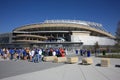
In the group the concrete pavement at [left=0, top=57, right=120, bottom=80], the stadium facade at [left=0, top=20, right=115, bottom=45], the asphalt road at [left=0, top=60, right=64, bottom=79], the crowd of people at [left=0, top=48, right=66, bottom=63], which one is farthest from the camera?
the stadium facade at [left=0, top=20, right=115, bottom=45]

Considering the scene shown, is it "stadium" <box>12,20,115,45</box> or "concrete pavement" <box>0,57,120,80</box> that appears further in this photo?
"stadium" <box>12,20,115,45</box>

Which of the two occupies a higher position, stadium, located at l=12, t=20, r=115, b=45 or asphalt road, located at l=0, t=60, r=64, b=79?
stadium, located at l=12, t=20, r=115, b=45

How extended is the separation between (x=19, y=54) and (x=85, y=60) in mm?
12608

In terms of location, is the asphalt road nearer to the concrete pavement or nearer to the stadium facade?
the concrete pavement

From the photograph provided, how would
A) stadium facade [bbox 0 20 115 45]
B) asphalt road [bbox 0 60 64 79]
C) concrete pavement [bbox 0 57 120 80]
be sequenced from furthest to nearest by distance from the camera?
stadium facade [bbox 0 20 115 45]
asphalt road [bbox 0 60 64 79]
concrete pavement [bbox 0 57 120 80]

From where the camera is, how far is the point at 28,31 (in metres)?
90.5

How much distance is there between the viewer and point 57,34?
3531 inches

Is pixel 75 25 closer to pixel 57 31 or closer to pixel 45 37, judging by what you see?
pixel 57 31

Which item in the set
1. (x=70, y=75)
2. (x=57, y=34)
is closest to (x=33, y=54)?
(x=70, y=75)

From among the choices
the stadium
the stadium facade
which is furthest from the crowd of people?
the stadium

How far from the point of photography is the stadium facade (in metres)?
80.2

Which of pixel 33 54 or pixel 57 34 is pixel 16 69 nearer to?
pixel 33 54

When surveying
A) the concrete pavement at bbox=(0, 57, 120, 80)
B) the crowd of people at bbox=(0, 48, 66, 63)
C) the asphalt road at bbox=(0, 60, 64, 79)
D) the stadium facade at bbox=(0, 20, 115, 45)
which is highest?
the stadium facade at bbox=(0, 20, 115, 45)

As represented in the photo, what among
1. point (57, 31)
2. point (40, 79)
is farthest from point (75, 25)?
point (40, 79)
